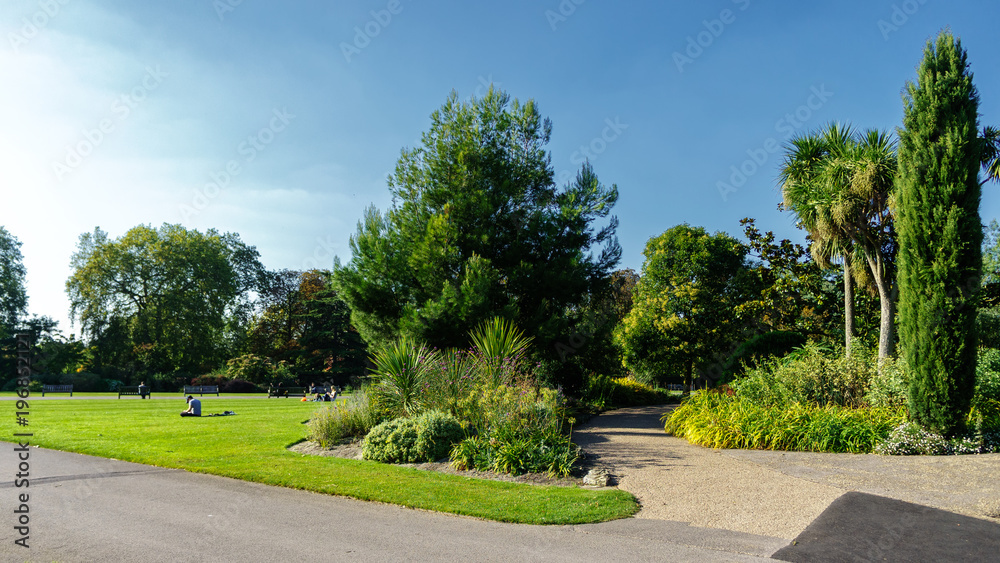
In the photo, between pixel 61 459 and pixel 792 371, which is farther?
pixel 792 371

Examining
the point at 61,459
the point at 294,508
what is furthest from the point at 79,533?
the point at 61,459

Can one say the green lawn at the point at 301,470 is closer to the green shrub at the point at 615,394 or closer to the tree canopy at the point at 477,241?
the tree canopy at the point at 477,241

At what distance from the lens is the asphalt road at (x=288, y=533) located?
4.52 m

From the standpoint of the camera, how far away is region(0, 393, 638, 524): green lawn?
6170 mm

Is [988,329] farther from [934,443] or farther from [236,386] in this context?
[236,386]

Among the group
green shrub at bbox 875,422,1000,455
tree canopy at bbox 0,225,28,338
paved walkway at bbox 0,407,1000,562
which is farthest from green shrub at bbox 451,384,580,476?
tree canopy at bbox 0,225,28,338

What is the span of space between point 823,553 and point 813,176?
12031 millimetres

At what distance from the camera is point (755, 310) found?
21.5 metres

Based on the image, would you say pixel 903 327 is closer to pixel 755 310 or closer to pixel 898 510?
pixel 898 510

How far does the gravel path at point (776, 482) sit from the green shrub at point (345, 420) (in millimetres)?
4733

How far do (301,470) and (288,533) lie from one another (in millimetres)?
3254

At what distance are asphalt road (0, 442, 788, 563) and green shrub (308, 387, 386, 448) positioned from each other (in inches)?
158

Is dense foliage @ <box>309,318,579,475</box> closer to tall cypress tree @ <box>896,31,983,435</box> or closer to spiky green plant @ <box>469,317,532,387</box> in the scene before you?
spiky green plant @ <box>469,317,532,387</box>

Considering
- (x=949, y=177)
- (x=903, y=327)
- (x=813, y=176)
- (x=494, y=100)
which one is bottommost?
(x=903, y=327)
